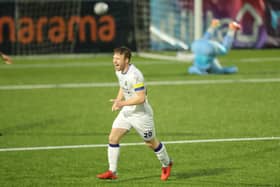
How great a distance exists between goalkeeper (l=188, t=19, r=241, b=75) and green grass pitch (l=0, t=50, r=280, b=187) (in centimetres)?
43

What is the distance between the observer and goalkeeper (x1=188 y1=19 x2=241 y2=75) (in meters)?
19.8

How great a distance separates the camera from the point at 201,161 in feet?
33.2

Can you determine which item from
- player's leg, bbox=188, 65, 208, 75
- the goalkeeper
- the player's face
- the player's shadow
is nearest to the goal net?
player's leg, bbox=188, 65, 208, 75

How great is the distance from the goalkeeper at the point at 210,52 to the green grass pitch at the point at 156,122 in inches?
16.9

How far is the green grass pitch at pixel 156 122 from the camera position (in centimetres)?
934

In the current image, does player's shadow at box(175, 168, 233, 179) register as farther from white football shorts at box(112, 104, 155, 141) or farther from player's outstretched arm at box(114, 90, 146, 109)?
player's outstretched arm at box(114, 90, 146, 109)

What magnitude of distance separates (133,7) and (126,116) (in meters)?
18.4

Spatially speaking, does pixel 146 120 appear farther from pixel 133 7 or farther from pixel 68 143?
pixel 133 7

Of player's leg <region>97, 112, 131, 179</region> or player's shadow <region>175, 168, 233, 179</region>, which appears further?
player's shadow <region>175, 168, 233, 179</region>

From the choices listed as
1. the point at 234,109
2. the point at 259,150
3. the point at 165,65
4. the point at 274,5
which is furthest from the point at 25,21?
the point at 259,150

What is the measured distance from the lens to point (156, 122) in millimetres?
13602

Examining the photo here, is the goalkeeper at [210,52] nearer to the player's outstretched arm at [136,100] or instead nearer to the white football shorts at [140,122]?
the white football shorts at [140,122]

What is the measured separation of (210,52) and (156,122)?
668 centimetres

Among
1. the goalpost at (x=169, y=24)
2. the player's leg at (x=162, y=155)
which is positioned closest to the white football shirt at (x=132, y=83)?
the player's leg at (x=162, y=155)
